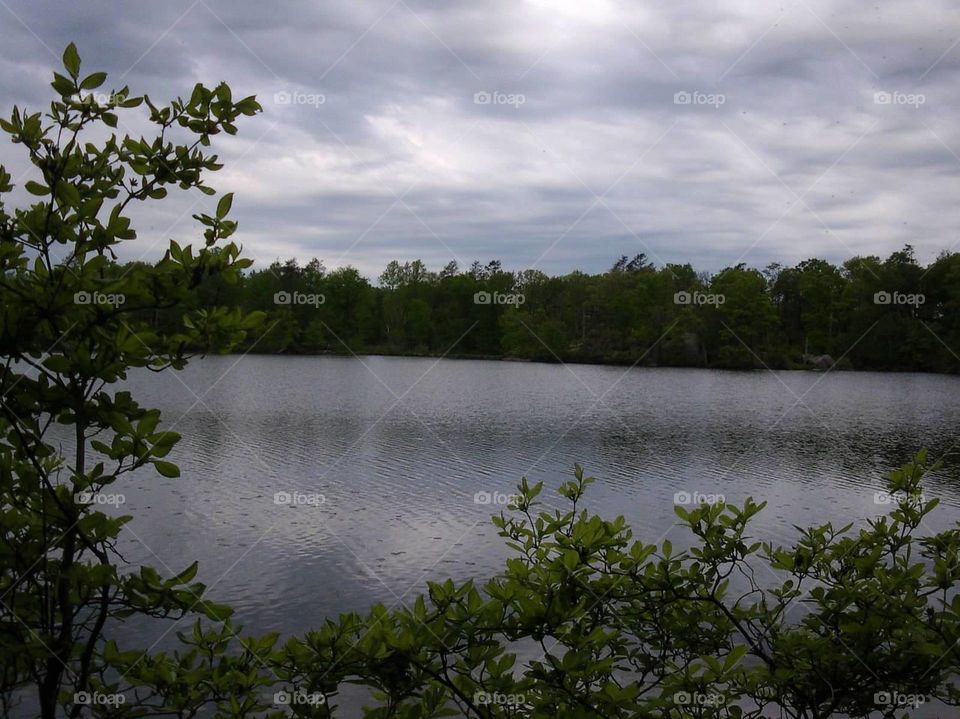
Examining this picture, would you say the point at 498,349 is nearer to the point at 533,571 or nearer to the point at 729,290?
the point at 729,290

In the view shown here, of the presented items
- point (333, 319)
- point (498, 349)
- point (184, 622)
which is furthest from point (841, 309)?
point (184, 622)

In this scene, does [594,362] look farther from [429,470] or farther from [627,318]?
[429,470]

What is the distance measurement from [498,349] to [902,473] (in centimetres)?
7081

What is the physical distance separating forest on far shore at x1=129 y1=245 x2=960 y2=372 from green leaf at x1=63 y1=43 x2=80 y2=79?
193 ft

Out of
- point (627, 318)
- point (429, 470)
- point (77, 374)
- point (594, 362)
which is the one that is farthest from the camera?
point (594, 362)

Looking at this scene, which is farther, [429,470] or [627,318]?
[627,318]

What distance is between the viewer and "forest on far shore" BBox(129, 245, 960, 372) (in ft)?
206

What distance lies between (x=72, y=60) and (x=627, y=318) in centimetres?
6765

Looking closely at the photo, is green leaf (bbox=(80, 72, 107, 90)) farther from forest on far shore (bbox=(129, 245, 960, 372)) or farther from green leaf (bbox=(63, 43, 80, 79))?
forest on far shore (bbox=(129, 245, 960, 372))

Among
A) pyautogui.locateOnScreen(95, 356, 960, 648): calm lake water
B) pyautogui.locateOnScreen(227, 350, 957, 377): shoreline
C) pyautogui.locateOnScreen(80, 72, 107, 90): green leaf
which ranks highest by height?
pyautogui.locateOnScreen(80, 72, 107, 90): green leaf

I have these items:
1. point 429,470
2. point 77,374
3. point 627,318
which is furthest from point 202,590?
point 627,318

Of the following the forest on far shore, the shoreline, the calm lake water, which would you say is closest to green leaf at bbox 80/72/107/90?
the calm lake water

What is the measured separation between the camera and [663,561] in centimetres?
241

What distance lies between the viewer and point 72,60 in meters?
1.78
